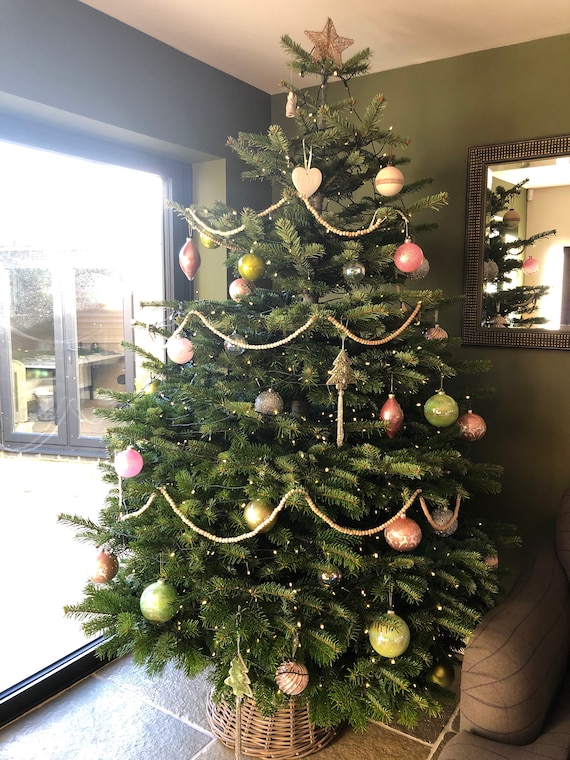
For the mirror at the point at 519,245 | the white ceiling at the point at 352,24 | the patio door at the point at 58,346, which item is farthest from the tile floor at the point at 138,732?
the white ceiling at the point at 352,24

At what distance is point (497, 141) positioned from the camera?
7.29ft

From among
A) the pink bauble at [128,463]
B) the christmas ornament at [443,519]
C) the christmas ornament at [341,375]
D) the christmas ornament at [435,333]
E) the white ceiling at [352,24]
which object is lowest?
the christmas ornament at [443,519]

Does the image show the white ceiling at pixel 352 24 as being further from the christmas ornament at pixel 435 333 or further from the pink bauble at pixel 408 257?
the christmas ornament at pixel 435 333

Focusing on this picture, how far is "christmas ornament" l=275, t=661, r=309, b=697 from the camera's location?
1433 mm

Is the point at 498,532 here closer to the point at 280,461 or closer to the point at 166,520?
the point at 280,461

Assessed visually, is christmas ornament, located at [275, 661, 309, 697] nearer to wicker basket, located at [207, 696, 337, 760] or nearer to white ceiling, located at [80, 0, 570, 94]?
wicker basket, located at [207, 696, 337, 760]

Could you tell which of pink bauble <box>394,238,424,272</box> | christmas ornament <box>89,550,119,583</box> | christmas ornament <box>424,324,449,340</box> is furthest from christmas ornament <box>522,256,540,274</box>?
christmas ornament <box>89,550,119,583</box>

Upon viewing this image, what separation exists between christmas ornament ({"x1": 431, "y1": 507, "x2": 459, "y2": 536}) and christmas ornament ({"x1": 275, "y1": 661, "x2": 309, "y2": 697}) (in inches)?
21.0

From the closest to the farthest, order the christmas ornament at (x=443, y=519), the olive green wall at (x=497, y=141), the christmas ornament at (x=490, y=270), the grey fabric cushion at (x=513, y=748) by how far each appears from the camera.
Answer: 1. the grey fabric cushion at (x=513, y=748)
2. the christmas ornament at (x=443, y=519)
3. the olive green wall at (x=497, y=141)
4. the christmas ornament at (x=490, y=270)

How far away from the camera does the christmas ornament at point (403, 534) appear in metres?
1.48

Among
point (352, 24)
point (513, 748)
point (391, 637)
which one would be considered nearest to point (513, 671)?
point (513, 748)

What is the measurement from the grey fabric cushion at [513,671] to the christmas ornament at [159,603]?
2.39 feet

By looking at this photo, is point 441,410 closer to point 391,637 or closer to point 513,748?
point 391,637

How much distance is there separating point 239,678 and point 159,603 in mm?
263
